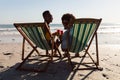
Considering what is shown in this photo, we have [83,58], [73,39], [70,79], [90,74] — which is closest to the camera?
[70,79]

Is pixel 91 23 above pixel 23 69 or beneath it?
above

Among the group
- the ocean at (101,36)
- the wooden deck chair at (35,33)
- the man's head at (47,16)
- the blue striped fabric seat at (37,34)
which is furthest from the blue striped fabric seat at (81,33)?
the ocean at (101,36)

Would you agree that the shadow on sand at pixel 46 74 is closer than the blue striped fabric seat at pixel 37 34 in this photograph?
Yes

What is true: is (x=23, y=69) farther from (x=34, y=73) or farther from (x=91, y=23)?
(x=91, y=23)

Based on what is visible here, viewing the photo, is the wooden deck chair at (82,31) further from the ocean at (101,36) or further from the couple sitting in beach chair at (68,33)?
the ocean at (101,36)

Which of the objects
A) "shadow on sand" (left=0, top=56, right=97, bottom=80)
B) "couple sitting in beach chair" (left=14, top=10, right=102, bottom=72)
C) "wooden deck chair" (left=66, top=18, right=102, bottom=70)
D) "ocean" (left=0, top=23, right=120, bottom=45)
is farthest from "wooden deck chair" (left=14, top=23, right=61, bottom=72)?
"ocean" (left=0, top=23, right=120, bottom=45)

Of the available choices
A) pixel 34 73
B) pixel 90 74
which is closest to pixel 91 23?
pixel 90 74

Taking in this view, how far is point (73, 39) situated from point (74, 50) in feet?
1.17

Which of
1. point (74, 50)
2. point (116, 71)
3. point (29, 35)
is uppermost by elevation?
point (29, 35)

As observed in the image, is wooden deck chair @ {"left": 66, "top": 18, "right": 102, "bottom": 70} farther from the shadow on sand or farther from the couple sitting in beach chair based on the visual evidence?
the shadow on sand

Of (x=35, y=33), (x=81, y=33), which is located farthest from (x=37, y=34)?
(x=81, y=33)

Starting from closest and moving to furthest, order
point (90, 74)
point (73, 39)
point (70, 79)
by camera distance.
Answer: point (70, 79) → point (90, 74) → point (73, 39)

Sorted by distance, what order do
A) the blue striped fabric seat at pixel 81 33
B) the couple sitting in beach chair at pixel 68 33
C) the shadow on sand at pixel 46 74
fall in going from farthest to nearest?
the blue striped fabric seat at pixel 81 33, the couple sitting in beach chair at pixel 68 33, the shadow on sand at pixel 46 74

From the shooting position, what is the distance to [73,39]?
5.21 meters
